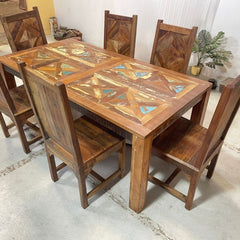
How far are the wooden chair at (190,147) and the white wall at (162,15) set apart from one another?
190 centimetres

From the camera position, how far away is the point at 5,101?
1.75m

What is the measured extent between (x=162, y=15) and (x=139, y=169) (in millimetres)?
2659

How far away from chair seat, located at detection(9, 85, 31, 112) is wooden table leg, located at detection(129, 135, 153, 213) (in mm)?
1094

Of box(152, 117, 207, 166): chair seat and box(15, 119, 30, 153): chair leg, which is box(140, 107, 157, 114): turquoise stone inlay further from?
box(15, 119, 30, 153): chair leg

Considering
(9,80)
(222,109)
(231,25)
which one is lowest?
(9,80)

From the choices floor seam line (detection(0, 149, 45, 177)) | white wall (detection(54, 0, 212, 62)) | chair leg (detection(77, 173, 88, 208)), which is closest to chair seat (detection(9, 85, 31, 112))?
floor seam line (detection(0, 149, 45, 177))

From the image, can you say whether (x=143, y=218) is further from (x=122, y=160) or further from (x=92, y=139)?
(x=92, y=139)

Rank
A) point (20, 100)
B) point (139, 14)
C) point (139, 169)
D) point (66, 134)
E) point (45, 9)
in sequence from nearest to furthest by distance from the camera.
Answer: point (66, 134) → point (139, 169) → point (20, 100) → point (139, 14) → point (45, 9)

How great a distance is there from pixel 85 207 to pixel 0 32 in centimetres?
476

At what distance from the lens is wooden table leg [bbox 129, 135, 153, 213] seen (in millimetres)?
1212

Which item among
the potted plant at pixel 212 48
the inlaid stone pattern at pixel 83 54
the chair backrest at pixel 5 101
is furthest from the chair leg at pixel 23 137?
the potted plant at pixel 212 48

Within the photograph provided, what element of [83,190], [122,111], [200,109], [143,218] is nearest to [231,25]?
[200,109]

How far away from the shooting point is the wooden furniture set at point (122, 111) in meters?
1.18

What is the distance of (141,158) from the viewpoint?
1.26 m
